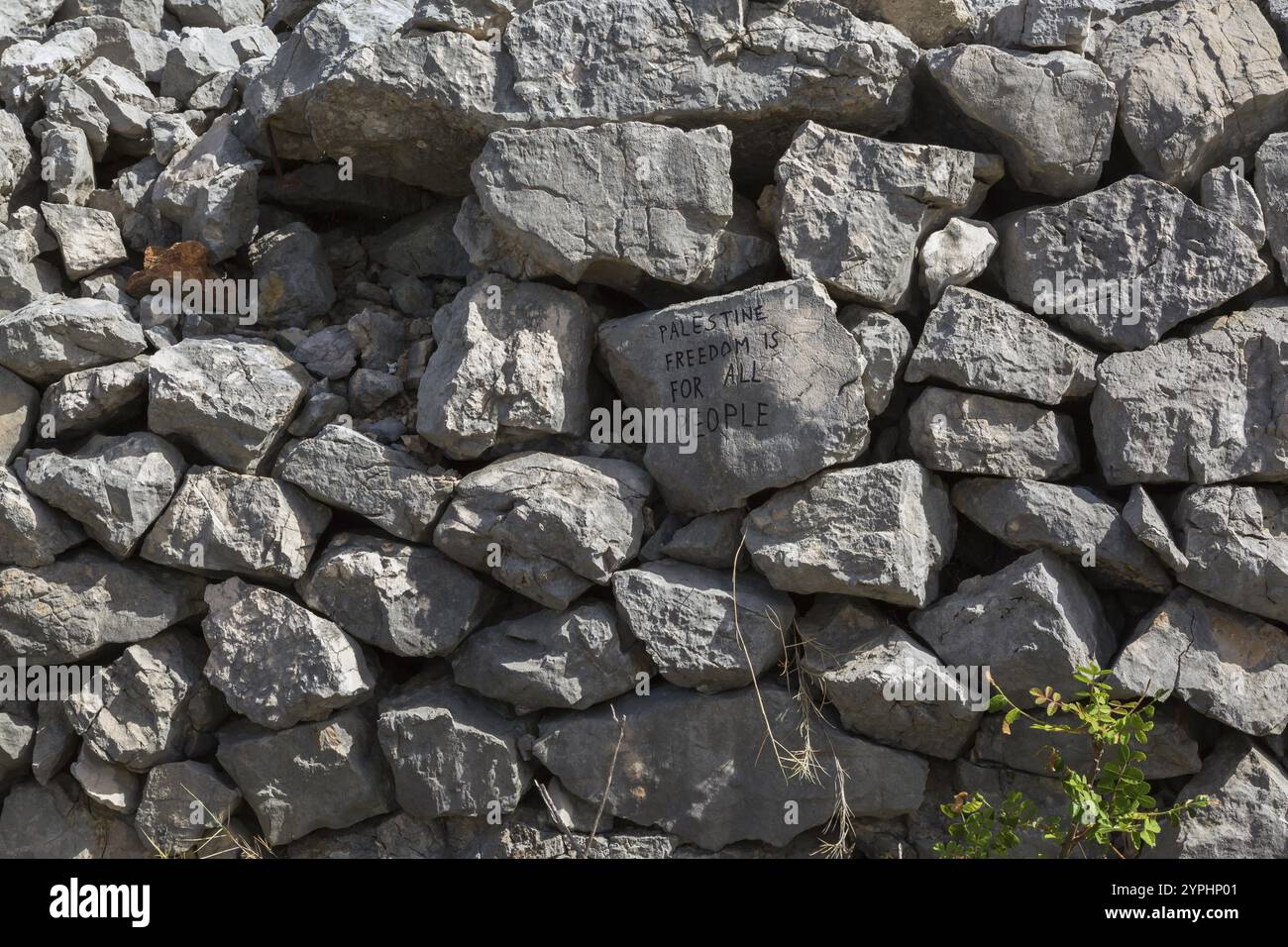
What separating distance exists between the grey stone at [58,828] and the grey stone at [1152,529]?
4.07 m

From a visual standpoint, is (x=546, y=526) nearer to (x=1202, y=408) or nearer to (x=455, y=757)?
(x=455, y=757)

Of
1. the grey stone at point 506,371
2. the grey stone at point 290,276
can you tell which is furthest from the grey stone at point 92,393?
the grey stone at point 506,371

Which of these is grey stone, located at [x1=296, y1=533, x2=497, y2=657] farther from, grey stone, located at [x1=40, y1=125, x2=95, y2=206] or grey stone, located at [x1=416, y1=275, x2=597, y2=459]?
grey stone, located at [x1=40, y1=125, x2=95, y2=206]

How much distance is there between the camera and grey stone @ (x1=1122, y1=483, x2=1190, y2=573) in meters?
4.15

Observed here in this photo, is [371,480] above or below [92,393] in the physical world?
below

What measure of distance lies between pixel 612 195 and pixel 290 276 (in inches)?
62.6

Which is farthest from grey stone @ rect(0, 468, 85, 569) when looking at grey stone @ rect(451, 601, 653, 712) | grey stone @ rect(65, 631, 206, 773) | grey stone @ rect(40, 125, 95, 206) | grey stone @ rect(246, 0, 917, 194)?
grey stone @ rect(246, 0, 917, 194)

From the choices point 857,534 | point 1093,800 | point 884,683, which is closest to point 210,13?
point 857,534

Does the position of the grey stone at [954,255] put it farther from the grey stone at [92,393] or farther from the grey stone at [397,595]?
the grey stone at [92,393]

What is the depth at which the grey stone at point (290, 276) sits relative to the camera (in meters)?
5.11

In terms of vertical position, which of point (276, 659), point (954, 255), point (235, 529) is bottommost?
point (276, 659)

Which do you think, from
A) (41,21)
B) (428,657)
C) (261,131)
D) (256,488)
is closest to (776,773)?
(428,657)

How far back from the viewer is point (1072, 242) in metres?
4.47

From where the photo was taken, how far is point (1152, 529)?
4.16m
